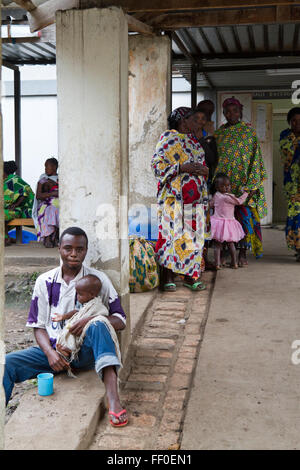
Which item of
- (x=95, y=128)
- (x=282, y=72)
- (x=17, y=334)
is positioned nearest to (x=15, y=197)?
(x=17, y=334)

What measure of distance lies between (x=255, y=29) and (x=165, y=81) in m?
1.60

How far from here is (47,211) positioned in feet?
26.7

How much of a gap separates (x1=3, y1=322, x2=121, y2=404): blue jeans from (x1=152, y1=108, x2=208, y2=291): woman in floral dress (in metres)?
2.16

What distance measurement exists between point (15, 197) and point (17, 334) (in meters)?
3.47

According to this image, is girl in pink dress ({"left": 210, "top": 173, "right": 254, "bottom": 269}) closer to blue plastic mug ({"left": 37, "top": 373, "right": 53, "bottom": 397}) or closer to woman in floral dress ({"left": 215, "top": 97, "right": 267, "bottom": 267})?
woman in floral dress ({"left": 215, "top": 97, "right": 267, "bottom": 267})

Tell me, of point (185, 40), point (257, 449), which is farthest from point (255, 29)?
Answer: point (257, 449)

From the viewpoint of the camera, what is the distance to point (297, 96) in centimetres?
1035

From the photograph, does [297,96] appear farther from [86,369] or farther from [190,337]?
[86,369]

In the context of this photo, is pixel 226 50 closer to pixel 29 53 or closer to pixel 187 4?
pixel 29 53

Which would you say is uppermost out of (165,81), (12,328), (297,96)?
(297,96)

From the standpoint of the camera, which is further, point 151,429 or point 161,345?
point 161,345

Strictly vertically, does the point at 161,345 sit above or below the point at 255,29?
below
